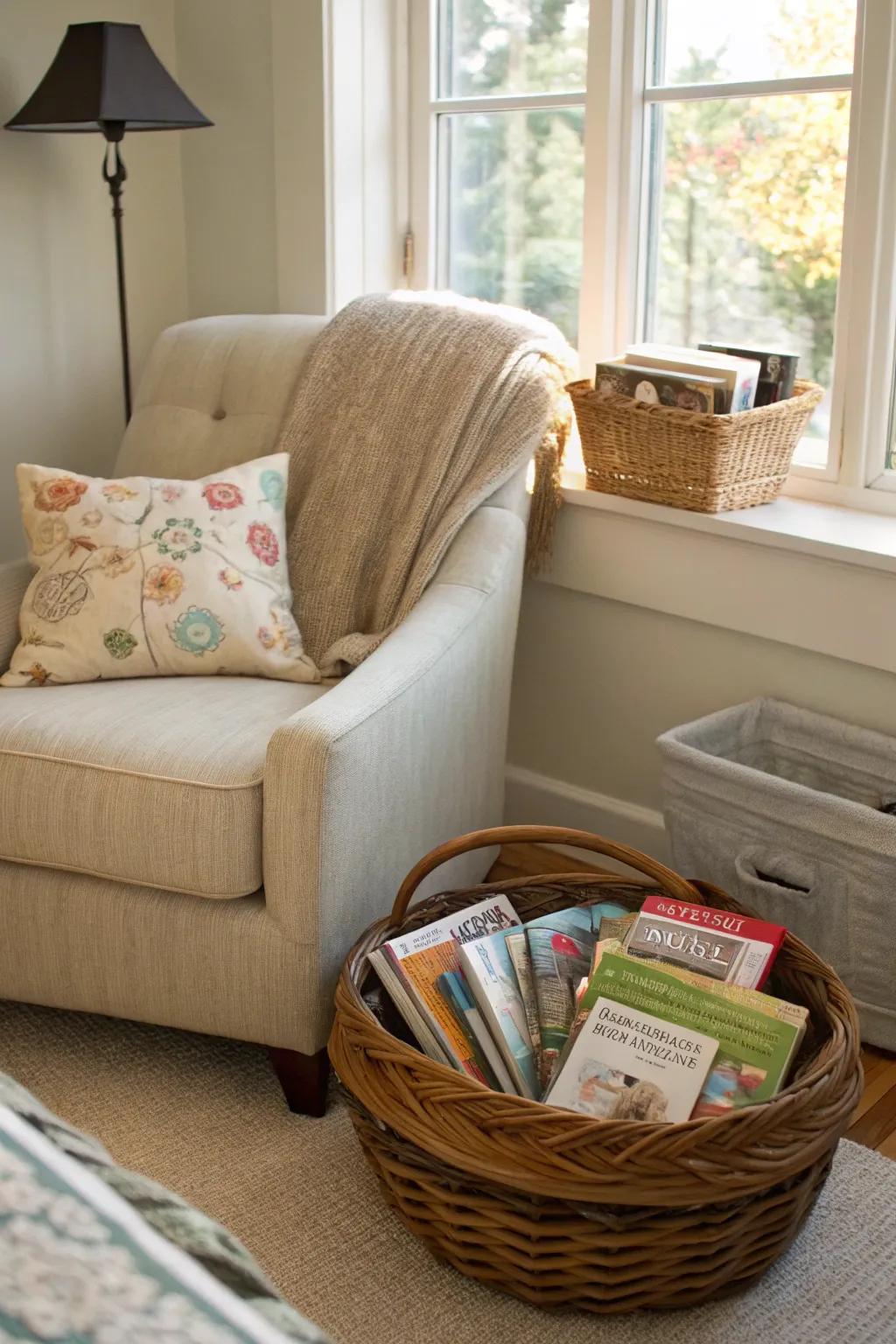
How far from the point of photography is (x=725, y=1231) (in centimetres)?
132

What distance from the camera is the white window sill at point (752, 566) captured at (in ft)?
6.23

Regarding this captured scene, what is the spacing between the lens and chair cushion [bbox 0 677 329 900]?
1604mm

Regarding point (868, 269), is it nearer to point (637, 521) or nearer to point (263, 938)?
point (637, 521)

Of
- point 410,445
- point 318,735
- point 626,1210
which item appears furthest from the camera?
point 410,445

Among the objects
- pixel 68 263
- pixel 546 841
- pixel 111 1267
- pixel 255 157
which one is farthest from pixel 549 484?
pixel 111 1267

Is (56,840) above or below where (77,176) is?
below

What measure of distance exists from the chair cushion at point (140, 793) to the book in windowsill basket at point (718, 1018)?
0.43 metres

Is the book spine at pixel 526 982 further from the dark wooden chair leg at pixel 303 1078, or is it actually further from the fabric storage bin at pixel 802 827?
the fabric storage bin at pixel 802 827

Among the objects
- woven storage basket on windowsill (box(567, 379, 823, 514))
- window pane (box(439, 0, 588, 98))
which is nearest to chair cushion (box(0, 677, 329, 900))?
woven storage basket on windowsill (box(567, 379, 823, 514))

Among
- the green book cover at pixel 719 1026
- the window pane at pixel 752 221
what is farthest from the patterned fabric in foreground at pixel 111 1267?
the window pane at pixel 752 221

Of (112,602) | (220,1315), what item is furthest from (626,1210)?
(112,602)

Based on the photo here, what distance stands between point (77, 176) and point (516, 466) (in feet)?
3.80

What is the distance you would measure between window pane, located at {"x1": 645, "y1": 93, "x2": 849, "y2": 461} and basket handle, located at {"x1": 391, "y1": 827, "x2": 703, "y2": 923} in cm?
88

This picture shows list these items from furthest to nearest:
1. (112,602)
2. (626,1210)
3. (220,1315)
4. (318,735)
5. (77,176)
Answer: (77,176)
(112,602)
(318,735)
(626,1210)
(220,1315)
